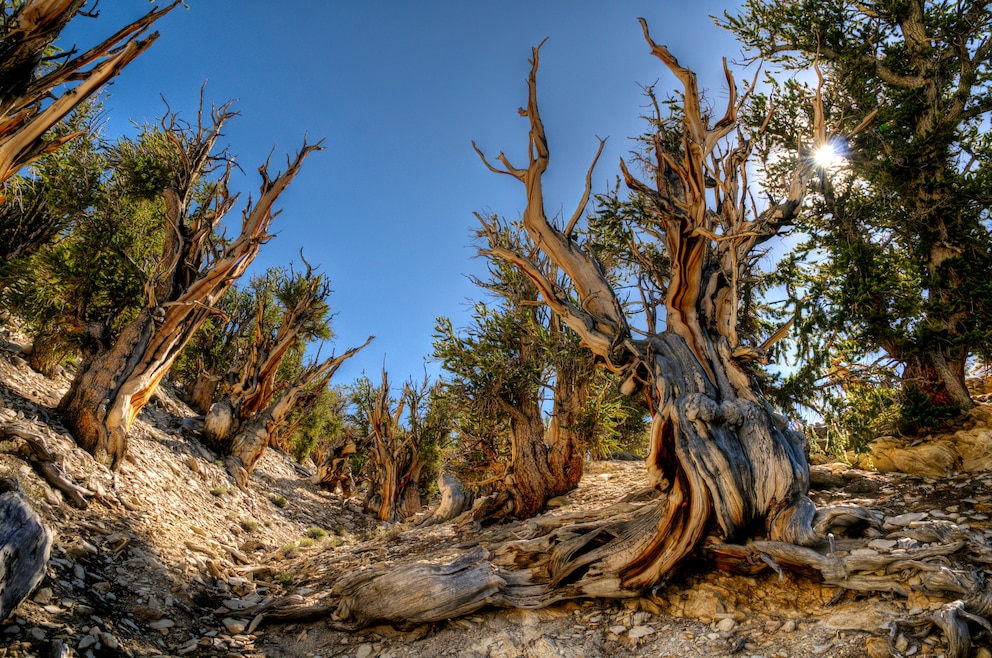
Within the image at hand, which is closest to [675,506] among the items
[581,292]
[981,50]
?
[581,292]

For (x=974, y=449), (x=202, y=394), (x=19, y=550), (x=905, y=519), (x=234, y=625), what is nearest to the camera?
(x=19, y=550)

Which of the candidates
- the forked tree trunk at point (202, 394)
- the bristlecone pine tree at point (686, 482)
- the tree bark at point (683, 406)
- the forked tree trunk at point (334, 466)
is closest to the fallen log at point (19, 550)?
the bristlecone pine tree at point (686, 482)

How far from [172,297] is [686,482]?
741cm

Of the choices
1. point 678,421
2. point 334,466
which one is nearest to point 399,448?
point 334,466

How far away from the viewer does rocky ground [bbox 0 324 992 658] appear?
3133 mm

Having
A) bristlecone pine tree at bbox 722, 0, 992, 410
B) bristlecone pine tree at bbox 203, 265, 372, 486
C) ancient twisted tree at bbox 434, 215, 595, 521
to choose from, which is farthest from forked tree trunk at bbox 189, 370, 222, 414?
bristlecone pine tree at bbox 722, 0, 992, 410

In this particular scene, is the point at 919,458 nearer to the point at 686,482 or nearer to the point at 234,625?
the point at 686,482

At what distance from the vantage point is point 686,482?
14.3 ft

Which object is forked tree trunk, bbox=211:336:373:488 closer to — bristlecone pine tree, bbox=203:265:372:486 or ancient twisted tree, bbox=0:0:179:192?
bristlecone pine tree, bbox=203:265:372:486

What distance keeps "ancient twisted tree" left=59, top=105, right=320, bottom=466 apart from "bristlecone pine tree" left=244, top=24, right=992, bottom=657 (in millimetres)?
3775

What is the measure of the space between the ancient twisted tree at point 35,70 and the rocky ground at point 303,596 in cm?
276

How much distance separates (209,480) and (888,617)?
28.7 ft

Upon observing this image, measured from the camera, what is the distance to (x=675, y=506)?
4266mm

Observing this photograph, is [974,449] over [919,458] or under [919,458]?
over
